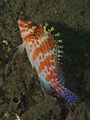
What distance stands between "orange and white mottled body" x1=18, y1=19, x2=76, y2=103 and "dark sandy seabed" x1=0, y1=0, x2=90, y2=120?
0.27 m

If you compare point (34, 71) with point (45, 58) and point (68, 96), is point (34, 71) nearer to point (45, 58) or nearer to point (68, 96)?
point (45, 58)

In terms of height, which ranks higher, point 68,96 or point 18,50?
point 18,50

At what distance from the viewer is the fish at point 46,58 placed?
4328 mm

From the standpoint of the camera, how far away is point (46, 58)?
14.8ft

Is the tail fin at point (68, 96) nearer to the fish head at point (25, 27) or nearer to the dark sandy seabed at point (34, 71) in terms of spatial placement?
the dark sandy seabed at point (34, 71)

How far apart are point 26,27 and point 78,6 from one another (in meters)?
2.32

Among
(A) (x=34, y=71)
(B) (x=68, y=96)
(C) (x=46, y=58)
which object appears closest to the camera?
(B) (x=68, y=96)

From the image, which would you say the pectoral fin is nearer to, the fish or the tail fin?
the fish

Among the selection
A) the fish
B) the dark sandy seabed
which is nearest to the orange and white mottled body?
the fish

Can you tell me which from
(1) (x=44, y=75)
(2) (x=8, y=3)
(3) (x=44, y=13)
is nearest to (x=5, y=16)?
(2) (x=8, y=3)

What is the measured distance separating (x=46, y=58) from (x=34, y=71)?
1.24 feet

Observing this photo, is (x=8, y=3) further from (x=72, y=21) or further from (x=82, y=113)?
(x=82, y=113)

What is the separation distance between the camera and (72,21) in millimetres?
→ 6430

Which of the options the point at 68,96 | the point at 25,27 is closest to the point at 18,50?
the point at 25,27
